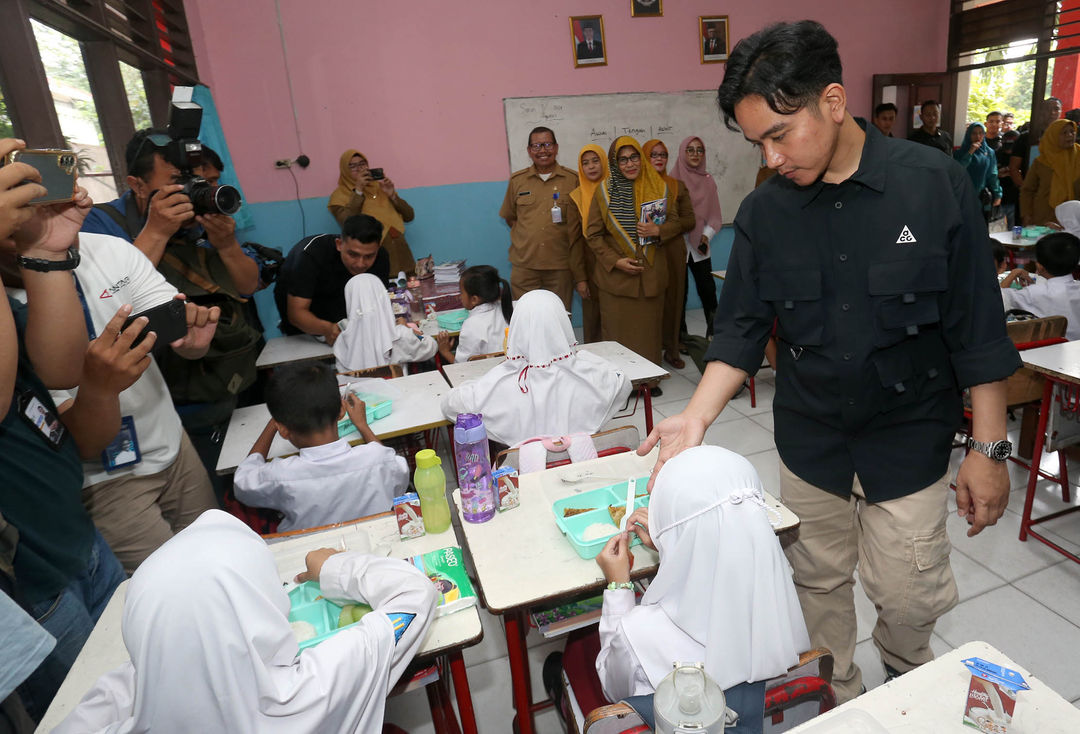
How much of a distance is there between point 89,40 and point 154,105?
78 centimetres

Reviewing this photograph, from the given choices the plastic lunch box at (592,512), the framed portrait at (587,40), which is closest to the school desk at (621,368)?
the plastic lunch box at (592,512)

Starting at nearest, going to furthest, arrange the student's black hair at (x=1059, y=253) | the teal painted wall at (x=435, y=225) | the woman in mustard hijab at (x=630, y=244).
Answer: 1. the student's black hair at (x=1059, y=253)
2. the woman in mustard hijab at (x=630, y=244)
3. the teal painted wall at (x=435, y=225)

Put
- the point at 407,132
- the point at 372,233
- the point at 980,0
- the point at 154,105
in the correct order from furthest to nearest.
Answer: the point at 980,0
the point at 407,132
the point at 154,105
the point at 372,233

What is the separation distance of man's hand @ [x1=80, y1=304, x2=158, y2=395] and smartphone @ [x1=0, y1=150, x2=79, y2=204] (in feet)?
0.86

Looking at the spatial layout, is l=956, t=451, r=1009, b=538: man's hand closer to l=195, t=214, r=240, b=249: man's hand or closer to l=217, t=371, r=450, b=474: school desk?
l=217, t=371, r=450, b=474: school desk

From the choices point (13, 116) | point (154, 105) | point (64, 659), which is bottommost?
point (64, 659)

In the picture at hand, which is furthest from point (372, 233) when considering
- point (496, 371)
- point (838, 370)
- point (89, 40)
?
point (838, 370)

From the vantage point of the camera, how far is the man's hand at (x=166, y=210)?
6.64ft

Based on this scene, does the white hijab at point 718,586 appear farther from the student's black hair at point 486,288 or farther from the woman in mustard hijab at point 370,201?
the woman in mustard hijab at point 370,201

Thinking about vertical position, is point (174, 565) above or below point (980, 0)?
below

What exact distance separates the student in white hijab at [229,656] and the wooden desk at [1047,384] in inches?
95.9

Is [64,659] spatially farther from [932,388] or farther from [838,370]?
[932,388]

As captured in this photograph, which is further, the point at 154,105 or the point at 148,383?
the point at 154,105

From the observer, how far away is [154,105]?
3.92 m
